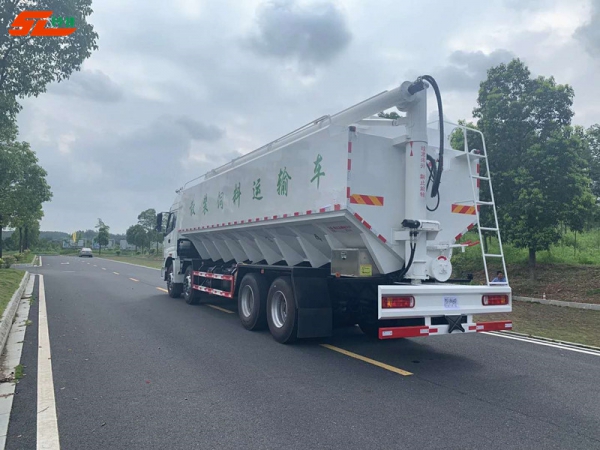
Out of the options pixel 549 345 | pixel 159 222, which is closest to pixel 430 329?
pixel 549 345

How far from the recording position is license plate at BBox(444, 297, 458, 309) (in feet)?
19.7

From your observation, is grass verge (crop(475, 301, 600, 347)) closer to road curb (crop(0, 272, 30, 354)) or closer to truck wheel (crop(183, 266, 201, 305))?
truck wheel (crop(183, 266, 201, 305))

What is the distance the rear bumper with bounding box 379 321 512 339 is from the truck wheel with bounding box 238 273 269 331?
320 centimetres

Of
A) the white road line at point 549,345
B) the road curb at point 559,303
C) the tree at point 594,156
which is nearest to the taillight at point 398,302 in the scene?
the white road line at point 549,345

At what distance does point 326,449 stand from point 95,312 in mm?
8761

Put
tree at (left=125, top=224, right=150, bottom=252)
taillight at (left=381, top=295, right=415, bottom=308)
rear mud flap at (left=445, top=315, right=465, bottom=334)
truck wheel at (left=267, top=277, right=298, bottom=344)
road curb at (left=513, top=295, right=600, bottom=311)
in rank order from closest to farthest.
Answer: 1. taillight at (left=381, top=295, right=415, bottom=308)
2. rear mud flap at (left=445, top=315, right=465, bottom=334)
3. truck wheel at (left=267, top=277, right=298, bottom=344)
4. road curb at (left=513, top=295, right=600, bottom=311)
5. tree at (left=125, top=224, right=150, bottom=252)

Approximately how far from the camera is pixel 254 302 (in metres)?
8.58

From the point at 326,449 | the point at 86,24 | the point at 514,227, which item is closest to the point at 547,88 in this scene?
the point at 514,227

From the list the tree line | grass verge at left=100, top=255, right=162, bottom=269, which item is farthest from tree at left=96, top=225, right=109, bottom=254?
the tree line

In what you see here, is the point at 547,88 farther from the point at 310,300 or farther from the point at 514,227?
the point at 310,300

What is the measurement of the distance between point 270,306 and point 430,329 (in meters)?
3.13

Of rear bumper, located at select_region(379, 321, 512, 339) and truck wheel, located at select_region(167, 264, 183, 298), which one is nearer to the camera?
rear bumper, located at select_region(379, 321, 512, 339)

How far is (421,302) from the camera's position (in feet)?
19.1

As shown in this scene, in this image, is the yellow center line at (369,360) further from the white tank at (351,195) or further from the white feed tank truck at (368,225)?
the white tank at (351,195)
